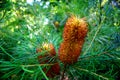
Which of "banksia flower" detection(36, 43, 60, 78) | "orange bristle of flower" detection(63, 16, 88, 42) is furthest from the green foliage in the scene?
"orange bristle of flower" detection(63, 16, 88, 42)

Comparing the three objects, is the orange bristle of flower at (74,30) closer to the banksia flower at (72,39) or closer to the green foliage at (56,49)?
the banksia flower at (72,39)

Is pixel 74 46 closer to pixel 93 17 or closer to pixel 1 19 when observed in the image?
pixel 93 17

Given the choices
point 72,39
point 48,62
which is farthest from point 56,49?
point 72,39

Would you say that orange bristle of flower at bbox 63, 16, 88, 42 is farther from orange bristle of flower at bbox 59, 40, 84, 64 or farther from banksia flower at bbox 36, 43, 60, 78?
banksia flower at bbox 36, 43, 60, 78

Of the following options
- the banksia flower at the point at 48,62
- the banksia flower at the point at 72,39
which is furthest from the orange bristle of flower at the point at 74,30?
the banksia flower at the point at 48,62

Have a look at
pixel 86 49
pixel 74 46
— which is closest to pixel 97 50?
pixel 86 49

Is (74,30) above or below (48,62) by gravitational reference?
above

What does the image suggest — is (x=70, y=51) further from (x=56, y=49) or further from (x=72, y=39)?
(x=56, y=49)

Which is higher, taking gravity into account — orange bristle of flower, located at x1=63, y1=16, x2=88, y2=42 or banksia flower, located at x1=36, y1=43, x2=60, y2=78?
orange bristle of flower, located at x1=63, y1=16, x2=88, y2=42
